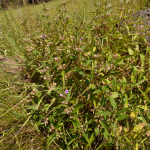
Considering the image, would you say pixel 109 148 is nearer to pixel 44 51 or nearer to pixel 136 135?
pixel 136 135

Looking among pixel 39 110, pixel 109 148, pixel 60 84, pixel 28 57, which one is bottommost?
pixel 109 148

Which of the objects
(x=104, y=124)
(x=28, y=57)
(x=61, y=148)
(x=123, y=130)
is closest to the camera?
(x=104, y=124)

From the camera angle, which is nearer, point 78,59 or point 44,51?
point 78,59

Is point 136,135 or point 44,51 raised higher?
point 44,51

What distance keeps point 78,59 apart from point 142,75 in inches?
26.2

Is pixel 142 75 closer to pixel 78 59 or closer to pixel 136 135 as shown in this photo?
pixel 136 135

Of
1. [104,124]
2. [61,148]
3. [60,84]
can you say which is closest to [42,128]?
[61,148]

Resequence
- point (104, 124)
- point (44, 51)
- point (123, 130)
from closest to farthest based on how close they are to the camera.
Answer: point (104, 124)
point (123, 130)
point (44, 51)

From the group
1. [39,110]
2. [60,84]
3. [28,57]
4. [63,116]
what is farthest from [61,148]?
[28,57]

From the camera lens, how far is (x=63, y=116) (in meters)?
1.04

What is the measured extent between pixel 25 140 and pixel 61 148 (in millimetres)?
353

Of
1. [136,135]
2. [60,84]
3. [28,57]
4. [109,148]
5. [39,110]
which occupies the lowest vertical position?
[109,148]

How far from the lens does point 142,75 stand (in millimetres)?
1156

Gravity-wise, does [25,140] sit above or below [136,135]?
below
